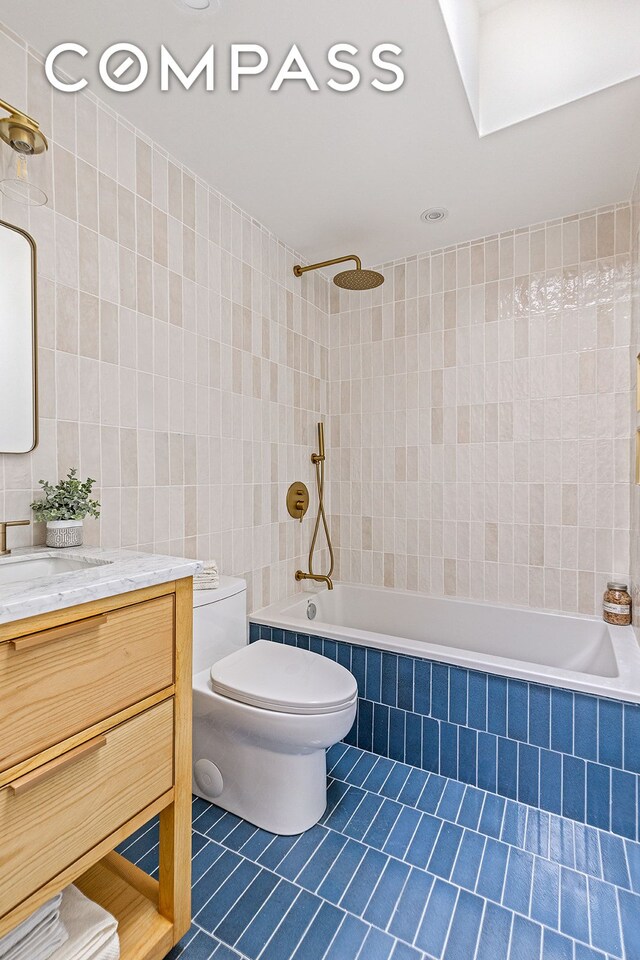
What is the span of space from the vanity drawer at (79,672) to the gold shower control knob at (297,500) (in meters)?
1.55

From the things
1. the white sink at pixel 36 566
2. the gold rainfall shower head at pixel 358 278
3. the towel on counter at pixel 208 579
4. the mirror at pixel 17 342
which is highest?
the gold rainfall shower head at pixel 358 278

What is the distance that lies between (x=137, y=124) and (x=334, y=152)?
0.72 meters

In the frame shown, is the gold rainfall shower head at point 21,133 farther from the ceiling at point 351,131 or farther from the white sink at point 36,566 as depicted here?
the white sink at point 36,566

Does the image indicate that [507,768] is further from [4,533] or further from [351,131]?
[351,131]

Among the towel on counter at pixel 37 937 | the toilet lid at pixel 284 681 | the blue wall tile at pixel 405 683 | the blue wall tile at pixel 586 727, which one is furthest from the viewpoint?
the blue wall tile at pixel 405 683

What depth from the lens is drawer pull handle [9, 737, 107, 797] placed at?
0.79 meters

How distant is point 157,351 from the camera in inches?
72.1

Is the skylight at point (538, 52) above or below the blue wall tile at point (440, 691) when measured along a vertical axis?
above

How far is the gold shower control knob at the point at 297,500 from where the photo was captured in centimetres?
263

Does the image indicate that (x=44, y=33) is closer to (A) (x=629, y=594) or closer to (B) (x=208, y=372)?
(B) (x=208, y=372)

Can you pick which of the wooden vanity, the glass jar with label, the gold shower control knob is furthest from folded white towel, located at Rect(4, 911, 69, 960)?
the glass jar with label

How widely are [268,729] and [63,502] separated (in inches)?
35.7

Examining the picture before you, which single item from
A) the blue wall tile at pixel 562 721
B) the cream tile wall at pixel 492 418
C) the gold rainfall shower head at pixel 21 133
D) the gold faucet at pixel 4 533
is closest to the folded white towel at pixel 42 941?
the gold faucet at pixel 4 533

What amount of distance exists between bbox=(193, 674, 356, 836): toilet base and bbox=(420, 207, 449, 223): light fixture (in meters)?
2.17
